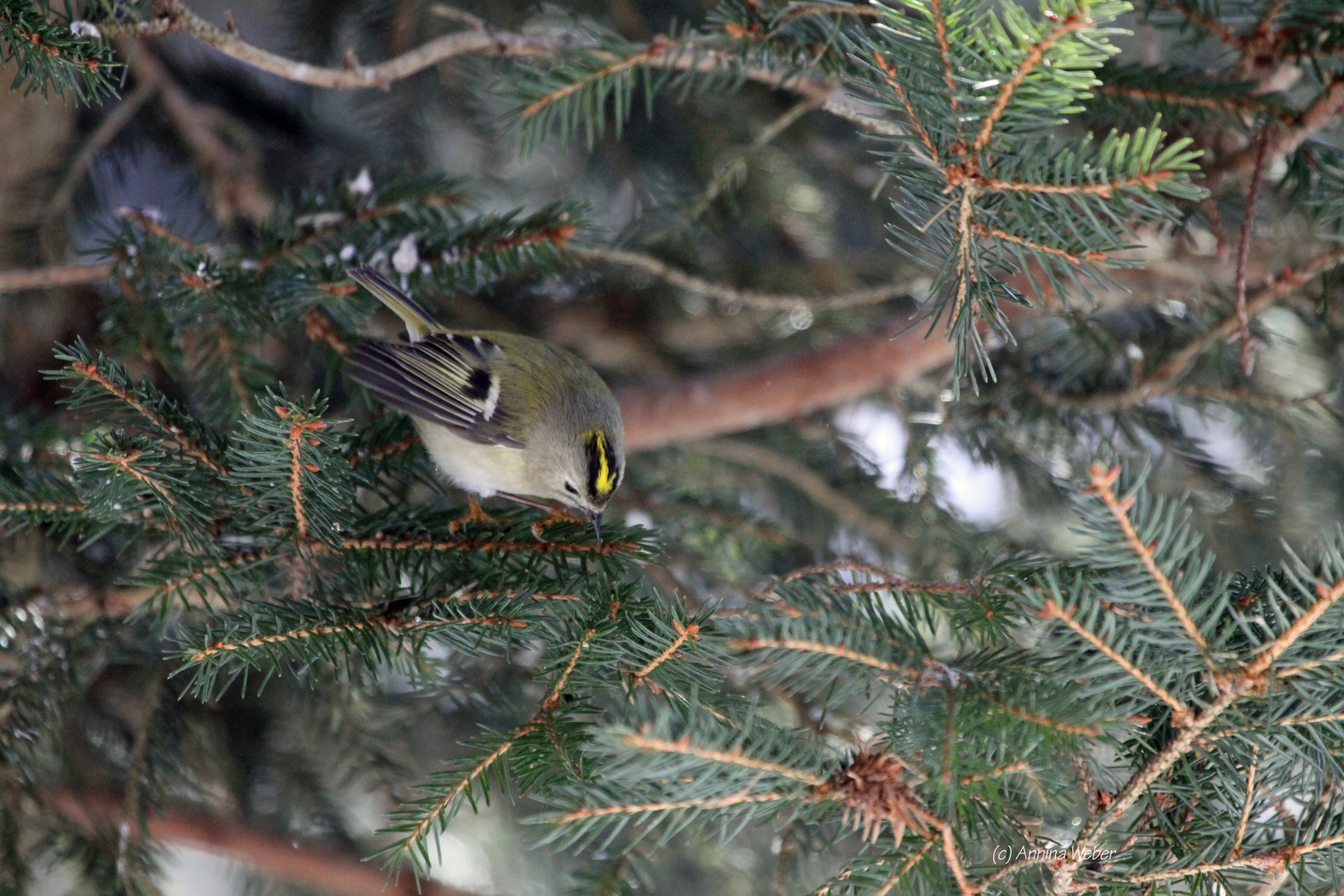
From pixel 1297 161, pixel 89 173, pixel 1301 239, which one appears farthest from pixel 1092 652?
pixel 89 173

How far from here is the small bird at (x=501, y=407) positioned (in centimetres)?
188

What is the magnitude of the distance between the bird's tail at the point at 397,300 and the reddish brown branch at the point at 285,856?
1039mm

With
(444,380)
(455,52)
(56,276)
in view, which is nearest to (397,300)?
(444,380)

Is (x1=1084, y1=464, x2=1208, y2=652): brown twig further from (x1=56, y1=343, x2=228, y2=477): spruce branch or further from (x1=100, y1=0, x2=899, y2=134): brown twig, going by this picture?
(x1=56, y1=343, x2=228, y2=477): spruce branch

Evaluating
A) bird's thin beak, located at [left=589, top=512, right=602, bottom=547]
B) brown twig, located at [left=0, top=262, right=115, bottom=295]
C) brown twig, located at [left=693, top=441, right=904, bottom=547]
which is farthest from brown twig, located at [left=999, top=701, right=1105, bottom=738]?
brown twig, located at [left=0, top=262, right=115, bottom=295]

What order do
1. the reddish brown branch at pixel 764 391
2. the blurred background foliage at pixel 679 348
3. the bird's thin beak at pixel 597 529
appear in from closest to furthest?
1. the bird's thin beak at pixel 597 529
2. the blurred background foliage at pixel 679 348
3. the reddish brown branch at pixel 764 391

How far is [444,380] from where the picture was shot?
83.5 inches

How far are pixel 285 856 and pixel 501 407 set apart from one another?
103 cm

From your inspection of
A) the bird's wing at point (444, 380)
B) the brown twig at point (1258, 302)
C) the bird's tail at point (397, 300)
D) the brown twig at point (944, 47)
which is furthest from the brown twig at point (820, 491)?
the brown twig at point (944, 47)

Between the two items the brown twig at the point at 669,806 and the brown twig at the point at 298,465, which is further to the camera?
the brown twig at the point at 298,465

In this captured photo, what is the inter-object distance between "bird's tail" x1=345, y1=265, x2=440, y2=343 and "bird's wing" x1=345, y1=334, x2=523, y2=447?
72 mm

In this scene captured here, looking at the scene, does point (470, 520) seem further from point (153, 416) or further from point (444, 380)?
point (444, 380)

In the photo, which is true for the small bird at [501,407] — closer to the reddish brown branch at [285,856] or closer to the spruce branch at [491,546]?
the spruce branch at [491,546]

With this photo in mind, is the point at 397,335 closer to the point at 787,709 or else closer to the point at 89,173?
the point at 89,173
